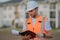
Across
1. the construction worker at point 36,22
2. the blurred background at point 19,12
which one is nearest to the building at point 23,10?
the blurred background at point 19,12

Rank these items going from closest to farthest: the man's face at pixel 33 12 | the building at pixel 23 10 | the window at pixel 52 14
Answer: the man's face at pixel 33 12
the building at pixel 23 10
the window at pixel 52 14

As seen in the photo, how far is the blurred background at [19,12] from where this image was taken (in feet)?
27.6

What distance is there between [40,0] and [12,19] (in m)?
1.27

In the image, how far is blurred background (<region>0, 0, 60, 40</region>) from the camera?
8406mm

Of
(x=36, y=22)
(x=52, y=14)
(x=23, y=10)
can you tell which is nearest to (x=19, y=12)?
(x=23, y=10)

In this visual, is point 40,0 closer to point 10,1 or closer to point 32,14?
point 10,1

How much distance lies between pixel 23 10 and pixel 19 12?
0.51 ft

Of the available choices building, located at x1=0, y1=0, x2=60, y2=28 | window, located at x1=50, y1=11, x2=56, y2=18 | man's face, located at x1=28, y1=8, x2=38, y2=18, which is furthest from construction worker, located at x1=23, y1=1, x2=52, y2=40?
window, located at x1=50, y1=11, x2=56, y2=18

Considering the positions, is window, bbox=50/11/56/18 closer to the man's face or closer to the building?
the building

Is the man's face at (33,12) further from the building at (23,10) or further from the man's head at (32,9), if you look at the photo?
the building at (23,10)

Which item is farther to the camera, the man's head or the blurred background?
the blurred background

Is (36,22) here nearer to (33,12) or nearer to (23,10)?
(33,12)

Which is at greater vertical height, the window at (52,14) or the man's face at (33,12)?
the man's face at (33,12)

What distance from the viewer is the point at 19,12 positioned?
8859 mm
